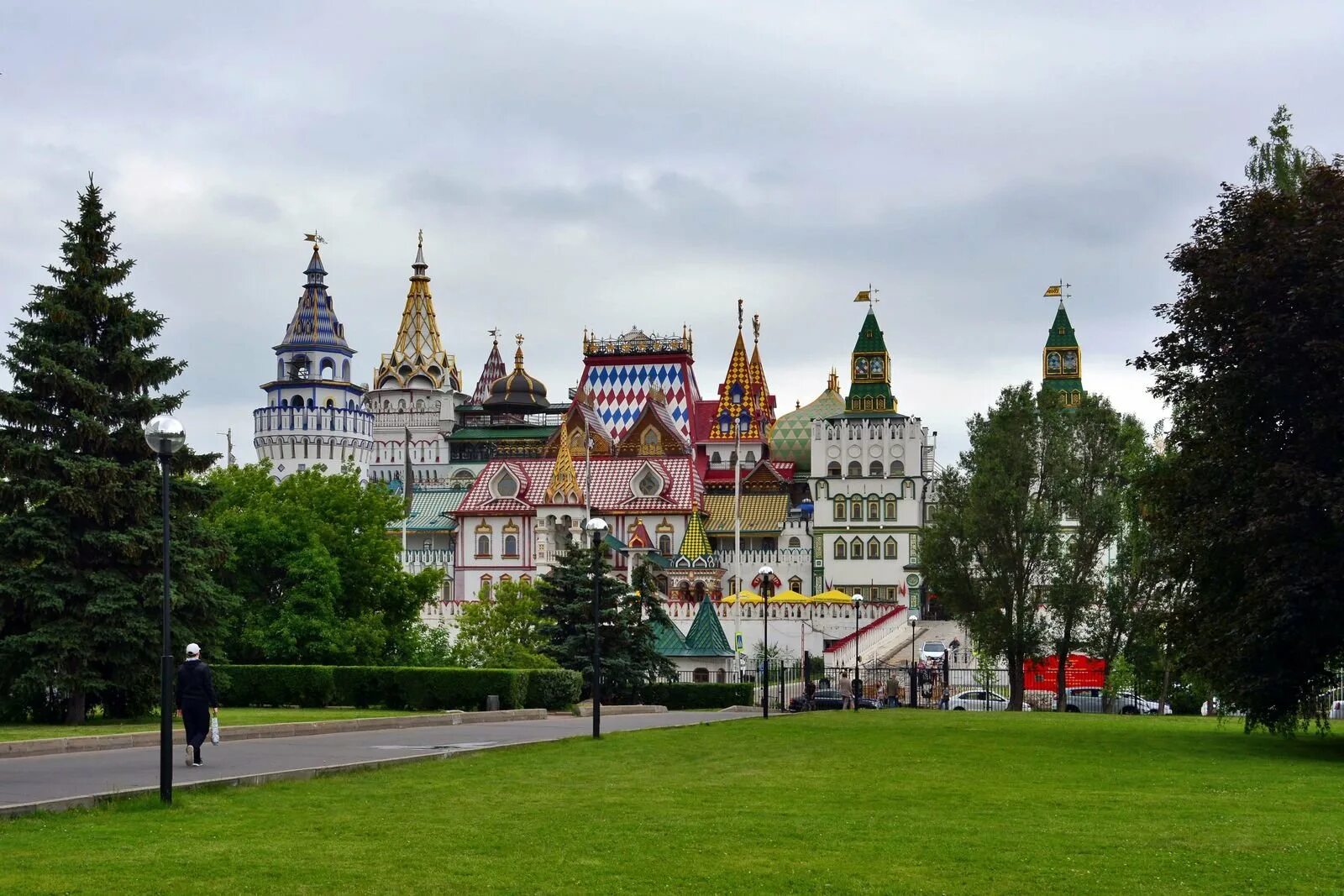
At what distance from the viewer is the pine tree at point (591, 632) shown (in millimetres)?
46531

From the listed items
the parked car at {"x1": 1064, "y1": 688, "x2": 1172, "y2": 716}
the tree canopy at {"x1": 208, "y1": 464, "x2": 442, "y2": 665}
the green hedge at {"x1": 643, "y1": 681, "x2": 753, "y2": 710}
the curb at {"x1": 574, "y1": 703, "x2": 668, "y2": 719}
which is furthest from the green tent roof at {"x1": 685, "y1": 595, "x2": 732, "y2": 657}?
the curb at {"x1": 574, "y1": 703, "x2": 668, "y2": 719}

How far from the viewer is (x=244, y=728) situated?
24.6 m

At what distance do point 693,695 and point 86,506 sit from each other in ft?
77.1

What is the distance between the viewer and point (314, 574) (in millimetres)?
47000

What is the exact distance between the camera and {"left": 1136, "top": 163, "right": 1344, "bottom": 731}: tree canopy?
23547 mm

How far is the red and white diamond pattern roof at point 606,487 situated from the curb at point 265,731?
56.2m

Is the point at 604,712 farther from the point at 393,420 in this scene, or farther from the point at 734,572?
the point at 393,420

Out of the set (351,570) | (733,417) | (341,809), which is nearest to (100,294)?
(341,809)

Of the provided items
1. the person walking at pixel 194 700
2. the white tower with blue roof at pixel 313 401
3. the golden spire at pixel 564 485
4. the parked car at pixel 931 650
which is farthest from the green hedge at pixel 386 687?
the white tower with blue roof at pixel 313 401

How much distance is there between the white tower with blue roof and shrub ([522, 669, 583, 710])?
7772 centimetres

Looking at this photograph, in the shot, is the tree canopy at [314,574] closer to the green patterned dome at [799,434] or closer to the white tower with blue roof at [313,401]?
the green patterned dome at [799,434]

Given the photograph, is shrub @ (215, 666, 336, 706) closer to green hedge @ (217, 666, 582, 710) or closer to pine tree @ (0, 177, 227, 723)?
green hedge @ (217, 666, 582, 710)

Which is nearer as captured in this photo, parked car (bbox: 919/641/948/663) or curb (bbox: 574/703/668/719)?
curb (bbox: 574/703/668/719)

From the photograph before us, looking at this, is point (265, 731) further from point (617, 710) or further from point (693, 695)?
point (693, 695)
